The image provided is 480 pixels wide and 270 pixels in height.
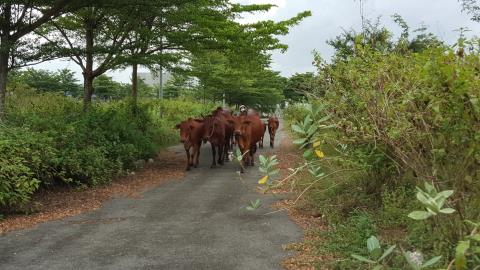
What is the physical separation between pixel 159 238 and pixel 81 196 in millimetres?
3203

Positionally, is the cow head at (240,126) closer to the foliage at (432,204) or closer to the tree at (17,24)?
the tree at (17,24)

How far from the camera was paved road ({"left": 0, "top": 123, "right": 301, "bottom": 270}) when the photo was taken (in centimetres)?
509

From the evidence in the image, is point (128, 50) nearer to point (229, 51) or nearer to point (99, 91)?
point (229, 51)

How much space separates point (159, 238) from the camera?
598cm

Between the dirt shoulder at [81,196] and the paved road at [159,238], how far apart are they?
292 millimetres

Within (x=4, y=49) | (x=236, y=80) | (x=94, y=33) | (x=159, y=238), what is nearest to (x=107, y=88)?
(x=236, y=80)

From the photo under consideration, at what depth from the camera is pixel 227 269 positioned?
485 cm

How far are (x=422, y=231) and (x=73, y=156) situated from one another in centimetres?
620

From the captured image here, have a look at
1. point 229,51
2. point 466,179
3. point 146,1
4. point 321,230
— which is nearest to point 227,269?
point 321,230

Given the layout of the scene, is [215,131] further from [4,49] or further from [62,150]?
[4,49]

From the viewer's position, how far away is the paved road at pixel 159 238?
5.09 meters

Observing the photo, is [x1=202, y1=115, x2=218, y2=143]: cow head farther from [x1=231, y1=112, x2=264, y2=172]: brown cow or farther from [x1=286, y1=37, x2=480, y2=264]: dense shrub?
[x1=286, y1=37, x2=480, y2=264]: dense shrub

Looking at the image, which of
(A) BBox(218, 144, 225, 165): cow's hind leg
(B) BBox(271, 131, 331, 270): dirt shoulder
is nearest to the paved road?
(B) BBox(271, 131, 331, 270): dirt shoulder

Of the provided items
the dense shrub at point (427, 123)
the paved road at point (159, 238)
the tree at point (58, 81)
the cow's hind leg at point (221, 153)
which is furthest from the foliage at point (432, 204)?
the tree at point (58, 81)
